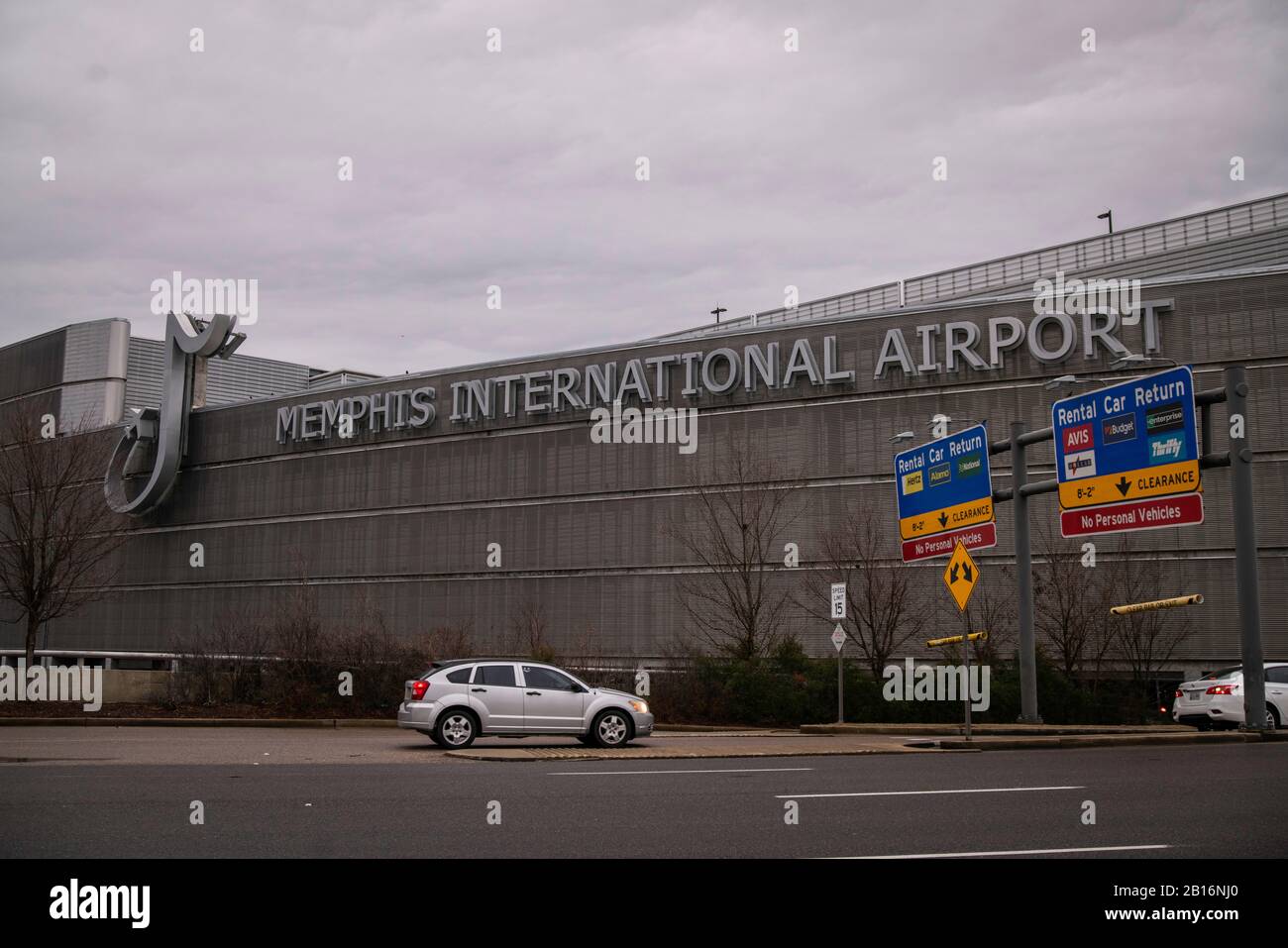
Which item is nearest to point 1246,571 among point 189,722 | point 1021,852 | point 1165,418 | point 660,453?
point 1165,418

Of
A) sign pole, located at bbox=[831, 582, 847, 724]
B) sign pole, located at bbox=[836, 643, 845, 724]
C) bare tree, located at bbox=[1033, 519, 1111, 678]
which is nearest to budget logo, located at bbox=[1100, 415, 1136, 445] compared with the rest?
sign pole, located at bbox=[831, 582, 847, 724]

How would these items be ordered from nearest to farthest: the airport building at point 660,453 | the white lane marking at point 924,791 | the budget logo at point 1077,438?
the white lane marking at point 924,791
the budget logo at point 1077,438
the airport building at point 660,453

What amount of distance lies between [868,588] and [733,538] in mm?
8409

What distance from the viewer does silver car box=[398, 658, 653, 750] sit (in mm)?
19734

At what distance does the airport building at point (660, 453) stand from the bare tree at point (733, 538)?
0.28m

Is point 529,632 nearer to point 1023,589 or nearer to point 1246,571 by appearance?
point 1023,589

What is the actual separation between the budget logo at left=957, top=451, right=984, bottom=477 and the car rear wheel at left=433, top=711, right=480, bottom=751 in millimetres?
12211

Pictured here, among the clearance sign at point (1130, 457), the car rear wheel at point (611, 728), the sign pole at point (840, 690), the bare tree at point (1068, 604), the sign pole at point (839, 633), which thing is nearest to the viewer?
the car rear wheel at point (611, 728)

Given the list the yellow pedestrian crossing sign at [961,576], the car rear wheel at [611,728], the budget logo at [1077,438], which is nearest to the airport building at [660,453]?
the budget logo at [1077,438]

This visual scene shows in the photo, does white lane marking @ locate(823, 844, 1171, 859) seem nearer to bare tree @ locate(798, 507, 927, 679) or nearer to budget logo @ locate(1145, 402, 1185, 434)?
budget logo @ locate(1145, 402, 1185, 434)

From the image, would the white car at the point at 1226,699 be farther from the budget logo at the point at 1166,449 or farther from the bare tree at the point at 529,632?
the bare tree at the point at 529,632

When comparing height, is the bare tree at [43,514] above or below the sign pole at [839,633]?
above

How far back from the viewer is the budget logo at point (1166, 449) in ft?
68.4
